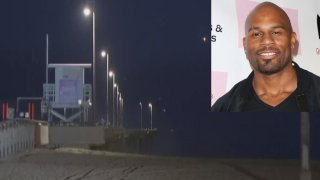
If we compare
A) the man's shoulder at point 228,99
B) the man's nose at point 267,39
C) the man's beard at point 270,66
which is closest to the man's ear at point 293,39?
the man's beard at point 270,66

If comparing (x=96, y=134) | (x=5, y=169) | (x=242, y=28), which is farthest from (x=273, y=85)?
(x=96, y=134)


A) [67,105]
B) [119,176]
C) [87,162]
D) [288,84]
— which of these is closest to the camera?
[288,84]

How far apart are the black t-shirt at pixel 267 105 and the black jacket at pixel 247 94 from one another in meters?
0.09

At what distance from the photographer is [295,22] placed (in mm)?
16375

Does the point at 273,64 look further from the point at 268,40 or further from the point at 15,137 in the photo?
the point at 15,137

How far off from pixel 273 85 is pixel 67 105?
4970cm

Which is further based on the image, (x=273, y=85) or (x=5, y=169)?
(x=5, y=169)

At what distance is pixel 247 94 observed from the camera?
1631cm

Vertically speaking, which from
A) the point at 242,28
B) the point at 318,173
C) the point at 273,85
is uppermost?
the point at 242,28

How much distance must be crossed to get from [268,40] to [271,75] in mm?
809

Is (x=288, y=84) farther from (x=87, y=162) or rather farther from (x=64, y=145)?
(x=64, y=145)

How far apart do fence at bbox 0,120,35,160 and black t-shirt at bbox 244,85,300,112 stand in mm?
14683

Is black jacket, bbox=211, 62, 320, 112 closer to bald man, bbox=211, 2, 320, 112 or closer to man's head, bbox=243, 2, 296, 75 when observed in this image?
bald man, bbox=211, 2, 320, 112

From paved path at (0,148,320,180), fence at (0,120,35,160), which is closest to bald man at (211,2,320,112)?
paved path at (0,148,320,180)
